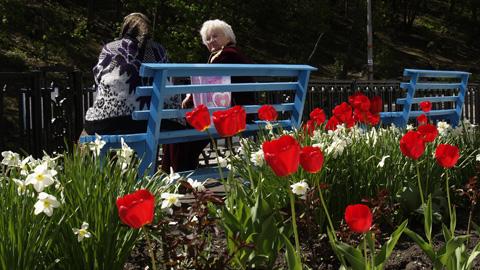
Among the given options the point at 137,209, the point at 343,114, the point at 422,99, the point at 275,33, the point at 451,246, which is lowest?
the point at 275,33

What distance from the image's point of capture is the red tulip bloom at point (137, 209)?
2.05 meters

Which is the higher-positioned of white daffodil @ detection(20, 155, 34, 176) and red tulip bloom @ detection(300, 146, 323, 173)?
red tulip bloom @ detection(300, 146, 323, 173)

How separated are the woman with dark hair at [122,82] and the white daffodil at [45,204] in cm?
322

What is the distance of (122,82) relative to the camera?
569 centimetres

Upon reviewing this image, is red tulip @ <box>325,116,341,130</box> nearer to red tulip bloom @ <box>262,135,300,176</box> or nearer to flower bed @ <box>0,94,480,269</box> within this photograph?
flower bed @ <box>0,94,480,269</box>

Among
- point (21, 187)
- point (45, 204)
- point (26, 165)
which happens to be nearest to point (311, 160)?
point (45, 204)

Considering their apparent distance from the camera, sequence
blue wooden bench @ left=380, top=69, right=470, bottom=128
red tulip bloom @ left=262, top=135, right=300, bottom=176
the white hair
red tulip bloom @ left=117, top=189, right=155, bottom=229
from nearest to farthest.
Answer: red tulip bloom @ left=117, top=189, right=155, bottom=229 < red tulip bloom @ left=262, top=135, right=300, bottom=176 < the white hair < blue wooden bench @ left=380, top=69, right=470, bottom=128

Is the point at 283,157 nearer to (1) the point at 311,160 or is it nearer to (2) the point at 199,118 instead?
(1) the point at 311,160

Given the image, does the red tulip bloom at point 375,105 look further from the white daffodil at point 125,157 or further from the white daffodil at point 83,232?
the white daffodil at point 83,232

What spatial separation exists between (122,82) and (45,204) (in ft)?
11.1

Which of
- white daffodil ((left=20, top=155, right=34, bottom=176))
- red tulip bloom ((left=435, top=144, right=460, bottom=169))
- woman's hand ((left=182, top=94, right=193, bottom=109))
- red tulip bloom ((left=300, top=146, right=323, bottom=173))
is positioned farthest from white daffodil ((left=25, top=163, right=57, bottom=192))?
woman's hand ((left=182, top=94, right=193, bottom=109))

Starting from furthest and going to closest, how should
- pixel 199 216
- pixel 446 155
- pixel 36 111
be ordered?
pixel 36 111, pixel 446 155, pixel 199 216

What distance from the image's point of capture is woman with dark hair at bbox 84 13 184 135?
223 inches

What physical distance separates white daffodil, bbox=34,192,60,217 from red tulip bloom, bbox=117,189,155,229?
14.6 inches
